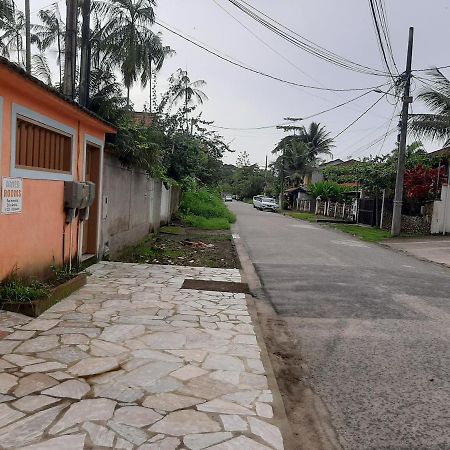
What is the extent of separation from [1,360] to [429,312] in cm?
592

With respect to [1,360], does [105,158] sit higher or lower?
higher

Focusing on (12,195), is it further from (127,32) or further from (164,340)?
(127,32)

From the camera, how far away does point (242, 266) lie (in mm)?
10578

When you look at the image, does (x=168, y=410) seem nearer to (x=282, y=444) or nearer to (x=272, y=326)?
(x=282, y=444)

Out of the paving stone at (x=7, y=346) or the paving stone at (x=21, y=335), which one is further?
the paving stone at (x=21, y=335)

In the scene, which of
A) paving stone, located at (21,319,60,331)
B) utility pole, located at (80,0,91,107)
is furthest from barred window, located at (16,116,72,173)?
utility pole, located at (80,0,91,107)

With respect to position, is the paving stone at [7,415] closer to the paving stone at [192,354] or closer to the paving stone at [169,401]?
the paving stone at [169,401]

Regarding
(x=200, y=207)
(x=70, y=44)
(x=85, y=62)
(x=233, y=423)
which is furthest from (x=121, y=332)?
(x=200, y=207)

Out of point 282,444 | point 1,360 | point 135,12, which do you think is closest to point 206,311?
point 1,360

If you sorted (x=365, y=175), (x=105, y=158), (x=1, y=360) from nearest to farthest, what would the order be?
1. (x=1, y=360)
2. (x=105, y=158)
3. (x=365, y=175)

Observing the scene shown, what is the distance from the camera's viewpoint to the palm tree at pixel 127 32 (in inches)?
868

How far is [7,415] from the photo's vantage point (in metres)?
3.10

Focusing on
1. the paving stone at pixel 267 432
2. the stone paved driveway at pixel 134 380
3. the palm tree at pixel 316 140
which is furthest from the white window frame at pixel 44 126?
the palm tree at pixel 316 140

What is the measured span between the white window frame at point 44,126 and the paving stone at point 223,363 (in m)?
3.31
